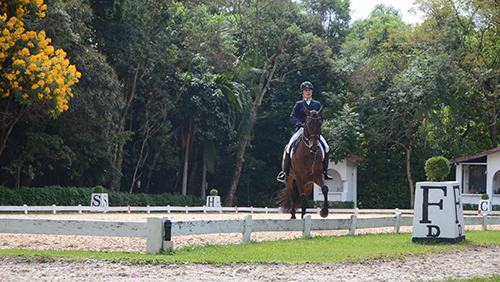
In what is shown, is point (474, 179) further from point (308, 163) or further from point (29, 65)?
point (29, 65)

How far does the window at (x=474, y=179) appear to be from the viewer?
34.1m

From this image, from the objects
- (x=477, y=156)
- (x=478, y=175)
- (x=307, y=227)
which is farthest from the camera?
(x=478, y=175)

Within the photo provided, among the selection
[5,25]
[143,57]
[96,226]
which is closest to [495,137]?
[143,57]

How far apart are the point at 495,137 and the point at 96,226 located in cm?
3224

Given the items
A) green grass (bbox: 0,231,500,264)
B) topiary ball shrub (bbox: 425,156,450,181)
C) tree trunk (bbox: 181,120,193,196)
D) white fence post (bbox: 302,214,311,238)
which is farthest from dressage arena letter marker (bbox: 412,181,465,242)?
tree trunk (bbox: 181,120,193,196)

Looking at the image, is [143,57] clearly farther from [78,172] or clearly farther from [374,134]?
[374,134]

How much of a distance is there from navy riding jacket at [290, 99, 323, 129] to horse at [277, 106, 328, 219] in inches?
23.4

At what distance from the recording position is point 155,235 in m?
8.96

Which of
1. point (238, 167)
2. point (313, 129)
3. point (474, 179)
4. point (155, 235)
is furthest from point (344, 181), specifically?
point (155, 235)

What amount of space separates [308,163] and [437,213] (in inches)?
130

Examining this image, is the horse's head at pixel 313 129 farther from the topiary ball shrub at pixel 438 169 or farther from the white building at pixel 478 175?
the white building at pixel 478 175

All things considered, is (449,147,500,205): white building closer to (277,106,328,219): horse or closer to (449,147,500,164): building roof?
(449,147,500,164): building roof

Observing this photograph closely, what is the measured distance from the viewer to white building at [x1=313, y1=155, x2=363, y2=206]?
3578cm

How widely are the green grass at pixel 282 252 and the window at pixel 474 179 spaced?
2294cm
